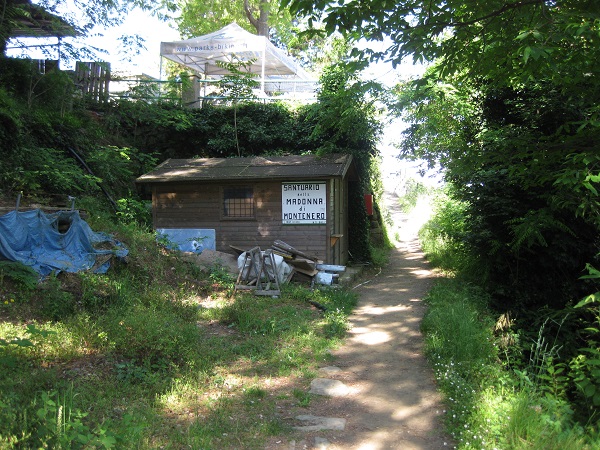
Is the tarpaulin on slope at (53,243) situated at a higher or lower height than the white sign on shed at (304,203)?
lower

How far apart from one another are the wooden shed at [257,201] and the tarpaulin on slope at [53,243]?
4.05 m

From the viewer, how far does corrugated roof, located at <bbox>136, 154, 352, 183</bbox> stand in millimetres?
12758

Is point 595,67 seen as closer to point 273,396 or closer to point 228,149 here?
point 273,396

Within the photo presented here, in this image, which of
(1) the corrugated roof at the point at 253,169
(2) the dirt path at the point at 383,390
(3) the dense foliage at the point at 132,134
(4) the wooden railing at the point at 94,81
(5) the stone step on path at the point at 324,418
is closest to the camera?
(5) the stone step on path at the point at 324,418

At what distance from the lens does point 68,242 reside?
30.0ft

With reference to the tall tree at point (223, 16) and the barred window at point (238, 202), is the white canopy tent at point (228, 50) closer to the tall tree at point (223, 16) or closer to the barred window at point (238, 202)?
the tall tree at point (223, 16)

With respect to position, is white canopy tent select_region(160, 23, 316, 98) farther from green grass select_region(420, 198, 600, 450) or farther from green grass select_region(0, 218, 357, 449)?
green grass select_region(420, 198, 600, 450)

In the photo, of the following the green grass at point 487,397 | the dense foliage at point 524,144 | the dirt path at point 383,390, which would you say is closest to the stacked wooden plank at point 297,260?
the dirt path at point 383,390

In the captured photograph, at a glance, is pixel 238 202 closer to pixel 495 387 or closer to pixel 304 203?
pixel 304 203

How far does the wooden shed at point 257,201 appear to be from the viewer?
42.2 ft

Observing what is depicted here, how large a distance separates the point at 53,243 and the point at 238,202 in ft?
17.9

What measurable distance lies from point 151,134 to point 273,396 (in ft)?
50.7

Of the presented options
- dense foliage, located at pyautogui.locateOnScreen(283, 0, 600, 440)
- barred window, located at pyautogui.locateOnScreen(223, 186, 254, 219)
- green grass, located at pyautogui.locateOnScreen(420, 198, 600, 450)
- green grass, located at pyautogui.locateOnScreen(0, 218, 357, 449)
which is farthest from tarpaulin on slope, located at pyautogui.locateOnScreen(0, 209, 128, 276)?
green grass, located at pyautogui.locateOnScreen(420, 198, 600, 450)

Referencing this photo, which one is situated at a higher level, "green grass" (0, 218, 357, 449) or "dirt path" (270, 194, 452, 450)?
"green grass" (0, 218, 357, 449)
